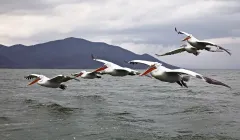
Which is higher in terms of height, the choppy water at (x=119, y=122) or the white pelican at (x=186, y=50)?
the white pelican at (x=186, y=50)

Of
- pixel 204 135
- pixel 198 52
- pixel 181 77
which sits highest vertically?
pixel 198 52

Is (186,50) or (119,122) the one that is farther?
(186,50)

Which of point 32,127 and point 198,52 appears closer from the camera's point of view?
point 32,127

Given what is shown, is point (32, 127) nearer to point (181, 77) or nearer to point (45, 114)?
point (45, 114)

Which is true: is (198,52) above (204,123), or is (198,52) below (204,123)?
above

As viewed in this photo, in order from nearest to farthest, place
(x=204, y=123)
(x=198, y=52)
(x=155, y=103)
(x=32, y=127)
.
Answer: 1. (x=32, y=127)
2. (x=204, y=123)
3. (x=198, y=52)
4. (x=155, y=103)

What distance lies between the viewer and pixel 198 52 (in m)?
23.4

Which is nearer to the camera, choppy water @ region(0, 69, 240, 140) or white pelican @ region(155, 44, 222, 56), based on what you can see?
choppy water @ region(0, 69, 240, 140)

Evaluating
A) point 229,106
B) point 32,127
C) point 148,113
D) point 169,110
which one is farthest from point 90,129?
point 229,106

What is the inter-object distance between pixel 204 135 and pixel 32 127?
944 centimetres

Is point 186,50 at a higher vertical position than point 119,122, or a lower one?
higher

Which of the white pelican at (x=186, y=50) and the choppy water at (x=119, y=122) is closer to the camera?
the choppy water at (x=119, y=122)

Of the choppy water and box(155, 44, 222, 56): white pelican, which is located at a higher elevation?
box(155, 44, 222, 56): white pelican

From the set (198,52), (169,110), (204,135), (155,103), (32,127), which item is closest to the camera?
(204,135)
